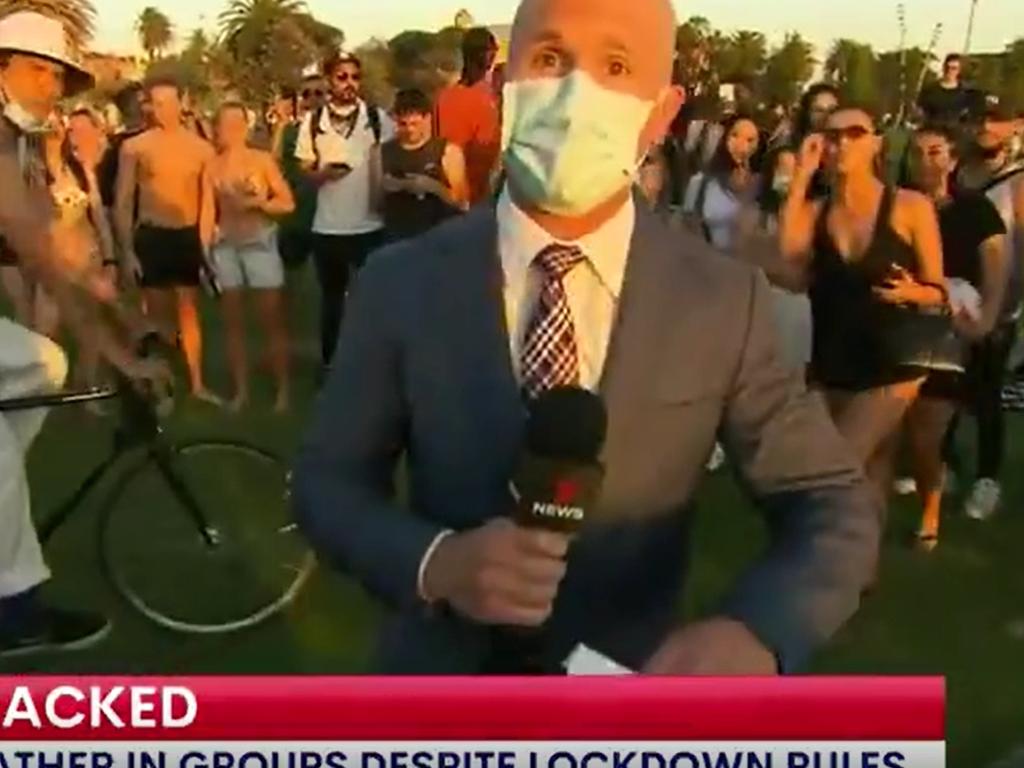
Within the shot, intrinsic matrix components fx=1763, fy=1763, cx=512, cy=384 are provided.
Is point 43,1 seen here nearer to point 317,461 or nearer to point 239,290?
point 239,290

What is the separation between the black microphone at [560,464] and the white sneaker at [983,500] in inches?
134

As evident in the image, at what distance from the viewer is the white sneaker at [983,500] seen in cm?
452

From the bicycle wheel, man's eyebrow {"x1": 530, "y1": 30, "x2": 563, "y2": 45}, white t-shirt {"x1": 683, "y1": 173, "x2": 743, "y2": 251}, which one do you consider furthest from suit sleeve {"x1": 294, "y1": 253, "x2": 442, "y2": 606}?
white t-shirt {"x1": 683, "y1": 173, "x2": 743, "y2": 251}

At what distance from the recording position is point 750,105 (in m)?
6.53

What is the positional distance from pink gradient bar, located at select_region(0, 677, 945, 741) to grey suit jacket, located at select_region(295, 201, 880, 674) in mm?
88

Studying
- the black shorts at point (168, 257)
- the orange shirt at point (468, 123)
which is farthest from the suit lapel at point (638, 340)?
the black shorts at point (168, 257)

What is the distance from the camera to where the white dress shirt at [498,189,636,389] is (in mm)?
1380

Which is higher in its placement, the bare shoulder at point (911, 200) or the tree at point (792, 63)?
the tree at point (792, 63)

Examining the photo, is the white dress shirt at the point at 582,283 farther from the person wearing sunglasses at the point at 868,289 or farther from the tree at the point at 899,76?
the person wearing sunglasses at the point at 868,289

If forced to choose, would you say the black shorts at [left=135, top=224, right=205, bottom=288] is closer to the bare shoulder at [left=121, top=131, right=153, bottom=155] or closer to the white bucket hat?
the bare shoulder at [left=121, top=131, right=153, bottom=155]

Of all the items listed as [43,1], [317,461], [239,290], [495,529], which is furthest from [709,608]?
[239,290]

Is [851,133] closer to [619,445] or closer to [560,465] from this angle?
[619,445]

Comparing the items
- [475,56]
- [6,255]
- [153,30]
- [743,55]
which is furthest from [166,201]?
[6,255]

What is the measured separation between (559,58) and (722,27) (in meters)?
1.45
